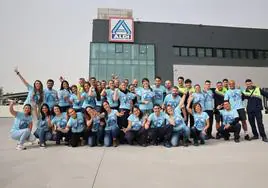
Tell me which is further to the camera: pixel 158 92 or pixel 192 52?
pixel 192 52

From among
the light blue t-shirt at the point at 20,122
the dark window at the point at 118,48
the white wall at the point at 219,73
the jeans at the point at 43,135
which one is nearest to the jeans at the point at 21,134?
the light blue t-shirt at the point at 20,122

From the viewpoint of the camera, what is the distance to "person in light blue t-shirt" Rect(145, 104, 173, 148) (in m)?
4.82

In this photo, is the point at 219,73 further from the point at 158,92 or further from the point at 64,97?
the point at 64,97

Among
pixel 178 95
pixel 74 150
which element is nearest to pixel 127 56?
pixel 178 95

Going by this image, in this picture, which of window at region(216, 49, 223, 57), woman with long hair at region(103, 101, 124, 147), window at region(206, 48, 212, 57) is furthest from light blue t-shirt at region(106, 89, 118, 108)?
window at region(216, 49, 223, 57)

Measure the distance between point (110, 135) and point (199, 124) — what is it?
2168mm

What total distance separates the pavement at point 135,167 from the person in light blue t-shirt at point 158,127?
1.34ft

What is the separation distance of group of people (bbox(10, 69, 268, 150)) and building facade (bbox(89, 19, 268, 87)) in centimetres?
1524

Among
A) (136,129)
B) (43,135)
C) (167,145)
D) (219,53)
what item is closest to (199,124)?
(167,145)

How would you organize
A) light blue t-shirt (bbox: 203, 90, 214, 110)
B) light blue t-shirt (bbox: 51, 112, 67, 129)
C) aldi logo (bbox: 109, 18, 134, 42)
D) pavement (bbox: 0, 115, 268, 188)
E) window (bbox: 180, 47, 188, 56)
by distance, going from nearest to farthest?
1. pavement (bbox: 0, 115, 268, 188)
2. light blue t-shirt (bbox: 51, 112, 67, 129)
3. light blue t-shirt (bbox: 203, 90, 214, 110)
4. aldi logo (bbox: 109, 18, 134, 42)
5. window (bbox: 180, 47, 188, 56)

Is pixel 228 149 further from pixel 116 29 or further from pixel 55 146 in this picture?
pixel 116 29

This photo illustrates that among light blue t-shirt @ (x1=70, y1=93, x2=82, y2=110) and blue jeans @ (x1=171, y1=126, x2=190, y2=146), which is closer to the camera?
blue jeans @ (x1=171, y1=126, x2=190, y2=146)

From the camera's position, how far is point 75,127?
4.90 m

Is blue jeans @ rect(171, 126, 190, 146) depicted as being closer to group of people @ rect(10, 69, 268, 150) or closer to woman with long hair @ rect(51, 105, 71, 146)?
group of people @ rect(10, 69, 268, 150)
